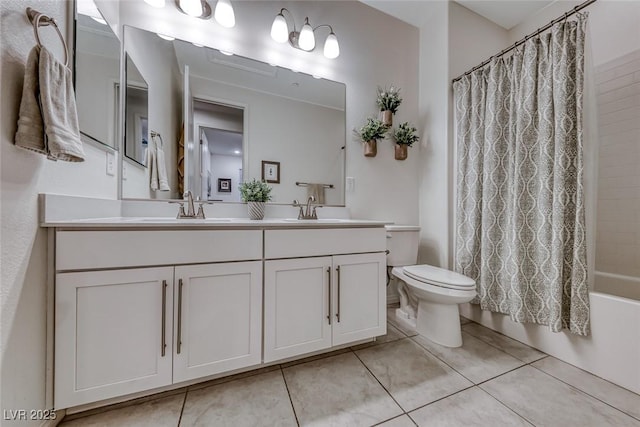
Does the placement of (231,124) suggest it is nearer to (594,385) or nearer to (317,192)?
(317,192)

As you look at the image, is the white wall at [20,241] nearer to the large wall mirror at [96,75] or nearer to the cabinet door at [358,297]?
the large wall mirror at [96,75]

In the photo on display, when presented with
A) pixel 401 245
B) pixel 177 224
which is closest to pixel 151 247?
pixel 177 224

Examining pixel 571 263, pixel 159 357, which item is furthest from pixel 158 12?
pixel 571 263

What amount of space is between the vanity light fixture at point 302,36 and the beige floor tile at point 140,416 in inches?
89.9

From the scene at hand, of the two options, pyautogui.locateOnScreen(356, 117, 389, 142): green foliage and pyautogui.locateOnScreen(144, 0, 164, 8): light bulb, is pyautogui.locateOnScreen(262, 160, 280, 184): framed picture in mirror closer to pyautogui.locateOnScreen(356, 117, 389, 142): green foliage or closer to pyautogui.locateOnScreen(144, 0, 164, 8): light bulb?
pyautogui.locateOnScreen(356, 117, 389, 142): green foliage

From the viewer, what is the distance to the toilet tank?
1.99m

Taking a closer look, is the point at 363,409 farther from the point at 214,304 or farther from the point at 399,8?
the point at 399,8

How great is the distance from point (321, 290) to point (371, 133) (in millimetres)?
1373

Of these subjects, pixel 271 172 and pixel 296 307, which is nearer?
pixel 296 307

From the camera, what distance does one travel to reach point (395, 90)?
230 centimetres

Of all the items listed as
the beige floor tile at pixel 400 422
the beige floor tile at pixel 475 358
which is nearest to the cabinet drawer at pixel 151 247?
the beige floor tile at pixel 400 422

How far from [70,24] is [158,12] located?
62cm

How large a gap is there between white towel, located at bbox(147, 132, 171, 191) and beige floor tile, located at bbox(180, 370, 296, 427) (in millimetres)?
Result: 1165

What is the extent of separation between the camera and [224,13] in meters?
1.62
